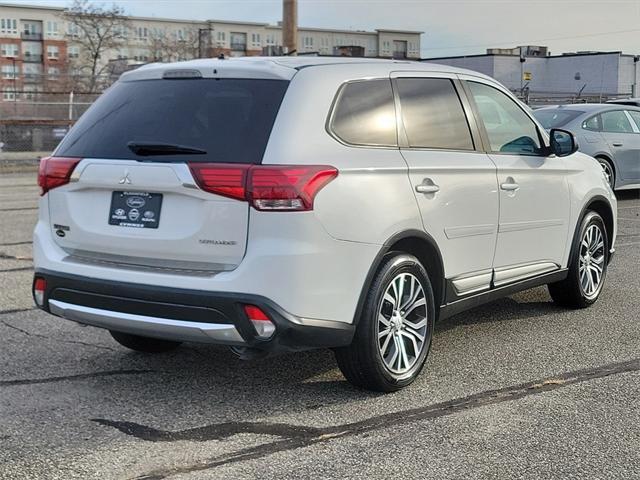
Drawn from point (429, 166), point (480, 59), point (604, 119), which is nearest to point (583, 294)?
point (429, 166)

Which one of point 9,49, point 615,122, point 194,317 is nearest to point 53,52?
point 9,49

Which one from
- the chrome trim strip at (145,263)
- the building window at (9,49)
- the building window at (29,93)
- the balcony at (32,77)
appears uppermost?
the building window at (9,49)

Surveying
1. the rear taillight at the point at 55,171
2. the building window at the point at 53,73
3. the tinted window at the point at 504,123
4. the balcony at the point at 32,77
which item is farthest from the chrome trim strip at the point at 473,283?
the balcony at the point at 32,77

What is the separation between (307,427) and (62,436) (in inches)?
46.1

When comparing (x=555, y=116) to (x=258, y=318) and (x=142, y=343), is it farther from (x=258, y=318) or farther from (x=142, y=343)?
(x=258, y=318)

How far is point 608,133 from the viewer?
46.9 ft

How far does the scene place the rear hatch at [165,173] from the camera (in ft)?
13.5

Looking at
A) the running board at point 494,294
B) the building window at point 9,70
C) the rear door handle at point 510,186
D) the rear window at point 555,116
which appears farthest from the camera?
the building window at point 9,70

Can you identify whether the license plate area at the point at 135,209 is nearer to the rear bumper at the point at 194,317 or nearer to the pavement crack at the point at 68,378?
the rear bumper at the point at 194,317

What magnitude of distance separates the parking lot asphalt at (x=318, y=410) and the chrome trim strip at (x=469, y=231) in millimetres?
799

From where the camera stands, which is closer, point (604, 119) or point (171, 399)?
point (171, 399)

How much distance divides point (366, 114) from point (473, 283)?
137cm

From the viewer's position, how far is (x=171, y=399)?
4.58 metres

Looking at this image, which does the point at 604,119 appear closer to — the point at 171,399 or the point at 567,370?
the point at 567,370
